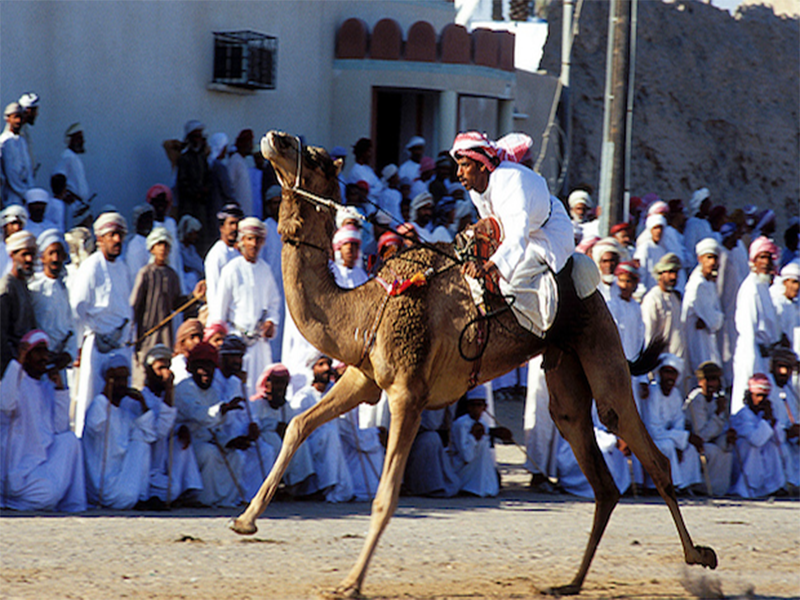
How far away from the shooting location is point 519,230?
5.82 metres

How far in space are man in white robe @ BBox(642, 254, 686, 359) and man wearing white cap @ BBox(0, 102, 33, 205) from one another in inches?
227

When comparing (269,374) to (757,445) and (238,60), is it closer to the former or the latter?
(757,445)

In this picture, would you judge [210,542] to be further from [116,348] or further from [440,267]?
[116,348]

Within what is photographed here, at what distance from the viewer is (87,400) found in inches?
379

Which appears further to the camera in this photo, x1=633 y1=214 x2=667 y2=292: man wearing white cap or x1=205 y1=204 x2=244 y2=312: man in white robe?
x1=633 y1=214 x2=667 y2=292: man wearing white cap

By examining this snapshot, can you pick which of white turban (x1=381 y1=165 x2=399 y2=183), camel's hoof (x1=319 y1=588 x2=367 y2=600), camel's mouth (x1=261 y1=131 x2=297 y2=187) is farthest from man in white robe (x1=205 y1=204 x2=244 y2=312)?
camel's hoof (x1=319 y1=588 x2=367 y2=600)

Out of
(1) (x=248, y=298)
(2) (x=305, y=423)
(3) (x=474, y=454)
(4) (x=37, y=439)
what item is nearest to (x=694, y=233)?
(3) (x=474, y=454)

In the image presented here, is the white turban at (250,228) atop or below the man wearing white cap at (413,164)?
below

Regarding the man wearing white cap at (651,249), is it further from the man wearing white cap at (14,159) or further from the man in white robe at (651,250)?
the man wearing white cap at (14,159)

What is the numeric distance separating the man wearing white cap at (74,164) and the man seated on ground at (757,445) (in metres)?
6.50

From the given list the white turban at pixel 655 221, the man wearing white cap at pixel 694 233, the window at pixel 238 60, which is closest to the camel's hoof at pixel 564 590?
the white turban at pixel 655 221

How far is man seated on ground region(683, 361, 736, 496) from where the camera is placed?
10594 millimetres

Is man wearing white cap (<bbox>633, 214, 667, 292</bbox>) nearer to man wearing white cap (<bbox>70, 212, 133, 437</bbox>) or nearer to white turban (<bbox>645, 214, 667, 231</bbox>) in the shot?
white turban (<bbox>645, 214, 667, 231</bbox>)

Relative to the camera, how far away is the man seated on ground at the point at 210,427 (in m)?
9.00
